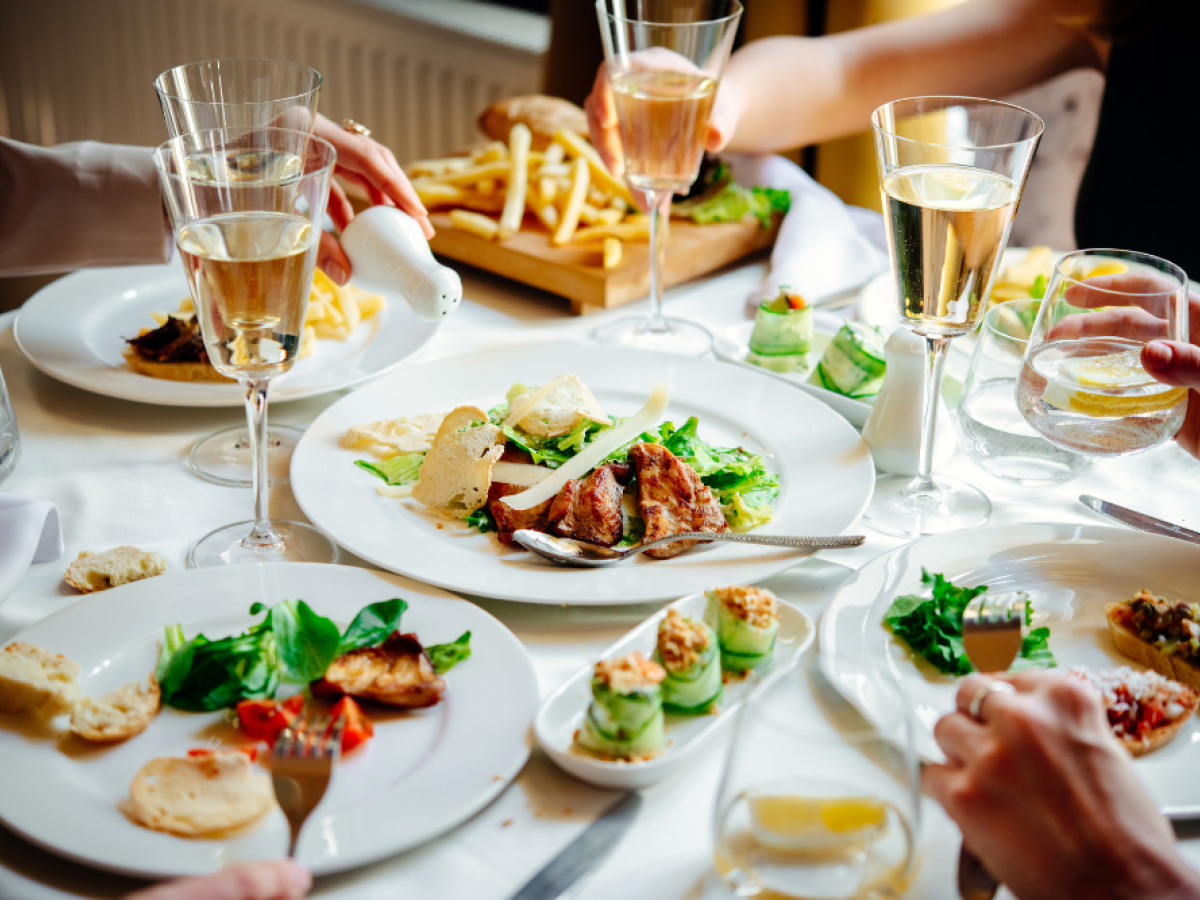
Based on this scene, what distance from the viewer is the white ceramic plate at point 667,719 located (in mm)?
1146

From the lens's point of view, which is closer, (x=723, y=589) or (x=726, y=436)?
(x=723, y=589)

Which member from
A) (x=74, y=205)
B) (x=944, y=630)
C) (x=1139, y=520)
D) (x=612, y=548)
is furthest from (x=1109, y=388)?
(x=74, y=205)

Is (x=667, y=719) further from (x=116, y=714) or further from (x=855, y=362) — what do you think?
(x=855, y=362)

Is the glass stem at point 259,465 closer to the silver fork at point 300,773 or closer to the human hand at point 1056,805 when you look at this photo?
the silver fork at point 300,773

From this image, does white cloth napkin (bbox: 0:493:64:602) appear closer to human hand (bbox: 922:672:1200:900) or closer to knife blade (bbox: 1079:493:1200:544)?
human hand (bbox: 922:672:1200:900)

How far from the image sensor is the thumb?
4.81ft

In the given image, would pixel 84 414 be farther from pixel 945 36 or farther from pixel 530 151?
pixel 945 36

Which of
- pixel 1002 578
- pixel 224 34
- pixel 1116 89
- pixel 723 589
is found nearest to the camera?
pixel 723 589

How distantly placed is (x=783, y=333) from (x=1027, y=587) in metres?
0.88

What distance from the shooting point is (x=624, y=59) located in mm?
2350

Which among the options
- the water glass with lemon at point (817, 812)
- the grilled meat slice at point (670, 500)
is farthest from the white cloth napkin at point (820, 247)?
the water glass with lemon at point (817, 812)

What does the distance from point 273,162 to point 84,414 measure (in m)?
0.84

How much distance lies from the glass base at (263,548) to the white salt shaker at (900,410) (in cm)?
99

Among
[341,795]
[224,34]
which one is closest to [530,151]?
[341,795]
